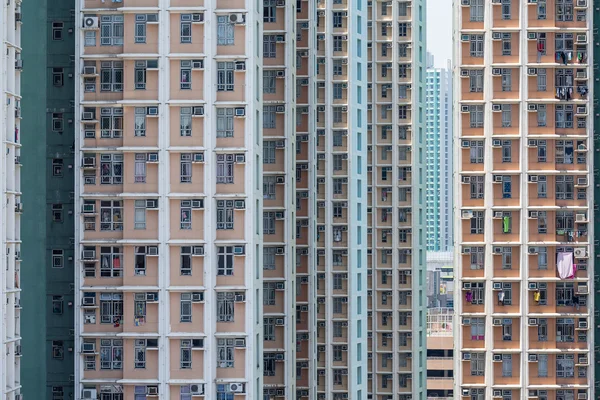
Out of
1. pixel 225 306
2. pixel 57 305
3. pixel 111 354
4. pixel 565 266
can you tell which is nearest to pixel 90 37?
pixel 57 305

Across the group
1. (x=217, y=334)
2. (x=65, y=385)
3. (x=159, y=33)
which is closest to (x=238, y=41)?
(x=159, y=33)

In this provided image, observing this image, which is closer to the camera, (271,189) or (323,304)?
(271,189)

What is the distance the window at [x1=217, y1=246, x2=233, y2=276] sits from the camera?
4669 cm

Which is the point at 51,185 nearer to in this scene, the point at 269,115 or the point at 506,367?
the point at 269,115

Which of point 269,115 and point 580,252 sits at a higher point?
point 269,115

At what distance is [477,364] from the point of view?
178 feet

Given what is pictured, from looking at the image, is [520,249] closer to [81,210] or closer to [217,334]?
[217,334]

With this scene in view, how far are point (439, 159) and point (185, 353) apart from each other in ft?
490

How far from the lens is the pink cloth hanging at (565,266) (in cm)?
5353

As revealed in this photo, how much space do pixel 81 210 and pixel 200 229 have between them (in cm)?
442

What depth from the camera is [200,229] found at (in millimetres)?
46688

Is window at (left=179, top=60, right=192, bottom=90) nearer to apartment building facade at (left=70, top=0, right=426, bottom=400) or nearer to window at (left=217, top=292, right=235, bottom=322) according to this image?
apartment building facade at (left=70, top=0, right=426, bottom=400)

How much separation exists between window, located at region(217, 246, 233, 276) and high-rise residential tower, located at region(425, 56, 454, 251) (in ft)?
478

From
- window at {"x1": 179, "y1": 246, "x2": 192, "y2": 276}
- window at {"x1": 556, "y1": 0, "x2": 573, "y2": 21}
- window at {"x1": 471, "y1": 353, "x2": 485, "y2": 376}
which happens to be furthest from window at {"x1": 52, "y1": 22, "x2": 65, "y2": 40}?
window at {"x1": 471, "y1": 353, "x2": 485, "y2": 376}
